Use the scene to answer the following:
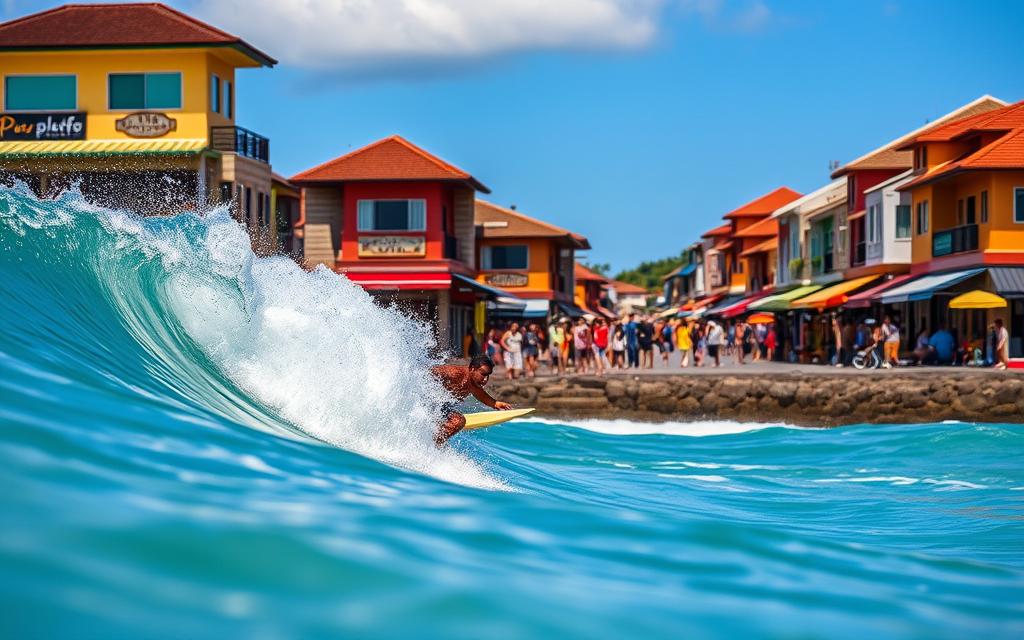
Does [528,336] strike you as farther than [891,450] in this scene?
Yes

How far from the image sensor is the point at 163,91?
115 feet

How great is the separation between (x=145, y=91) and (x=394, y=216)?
8579 mm

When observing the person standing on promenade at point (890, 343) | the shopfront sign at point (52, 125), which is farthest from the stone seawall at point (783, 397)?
the shopfront sign at point (52, 125)

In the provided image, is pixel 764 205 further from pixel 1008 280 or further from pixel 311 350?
pixel 311 350

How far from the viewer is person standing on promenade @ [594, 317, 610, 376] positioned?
27547 mm

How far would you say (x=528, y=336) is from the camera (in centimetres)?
2781

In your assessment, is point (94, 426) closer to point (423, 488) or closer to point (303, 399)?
point (423, 488)

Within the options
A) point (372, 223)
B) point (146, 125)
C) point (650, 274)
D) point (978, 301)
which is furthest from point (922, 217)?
point (650, 274)

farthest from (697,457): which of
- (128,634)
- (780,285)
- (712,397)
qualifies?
(780,285)

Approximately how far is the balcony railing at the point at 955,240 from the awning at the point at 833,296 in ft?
12.5

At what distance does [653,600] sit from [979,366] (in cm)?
2723

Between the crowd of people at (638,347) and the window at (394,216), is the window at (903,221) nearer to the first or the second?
the crowd of people at (638,347)

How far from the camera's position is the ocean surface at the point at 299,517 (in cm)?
421

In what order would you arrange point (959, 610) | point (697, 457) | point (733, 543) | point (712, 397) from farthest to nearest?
point (712, 397) → point (697, 457) → point (733, 543) → point (959, 610)
